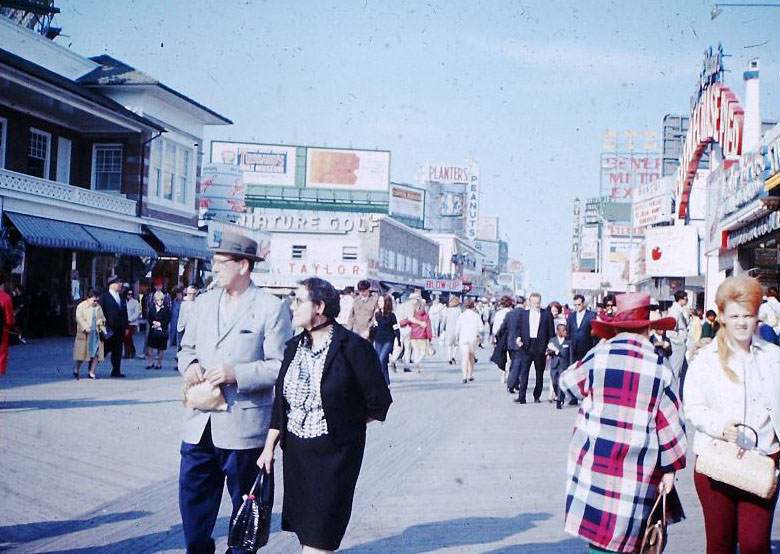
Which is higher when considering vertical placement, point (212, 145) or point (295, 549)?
point (212, 145)

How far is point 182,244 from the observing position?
30.3 m

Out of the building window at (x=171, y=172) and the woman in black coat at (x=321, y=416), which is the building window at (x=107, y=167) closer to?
the building window at (x=171, y=172)

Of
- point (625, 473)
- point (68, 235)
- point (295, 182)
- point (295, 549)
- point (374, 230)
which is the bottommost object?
point (295, 549)

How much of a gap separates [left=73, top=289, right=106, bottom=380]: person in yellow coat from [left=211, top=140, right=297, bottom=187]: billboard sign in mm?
65756

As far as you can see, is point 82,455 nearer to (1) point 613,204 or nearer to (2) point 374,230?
(2) point 374,230

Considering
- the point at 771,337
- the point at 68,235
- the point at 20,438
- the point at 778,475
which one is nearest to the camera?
the point at 778,475

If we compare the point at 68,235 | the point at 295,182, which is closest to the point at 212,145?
the point at 295,182

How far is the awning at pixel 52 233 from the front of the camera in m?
20.9

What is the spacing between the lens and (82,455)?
7.96m

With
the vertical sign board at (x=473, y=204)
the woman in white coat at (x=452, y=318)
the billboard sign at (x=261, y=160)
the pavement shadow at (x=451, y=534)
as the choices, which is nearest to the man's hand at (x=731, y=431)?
the pavement shadow at (x=451, y=534)

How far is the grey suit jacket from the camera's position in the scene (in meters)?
4.37

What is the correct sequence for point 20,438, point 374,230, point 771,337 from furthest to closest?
point 374,230 → point 771,337 → point 20,438

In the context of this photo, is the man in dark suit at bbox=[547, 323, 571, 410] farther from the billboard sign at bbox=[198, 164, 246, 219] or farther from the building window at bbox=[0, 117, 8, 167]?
the billboard sign at bbox=[198, 164, 246, 219]

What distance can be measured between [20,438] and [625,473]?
6.92 m
